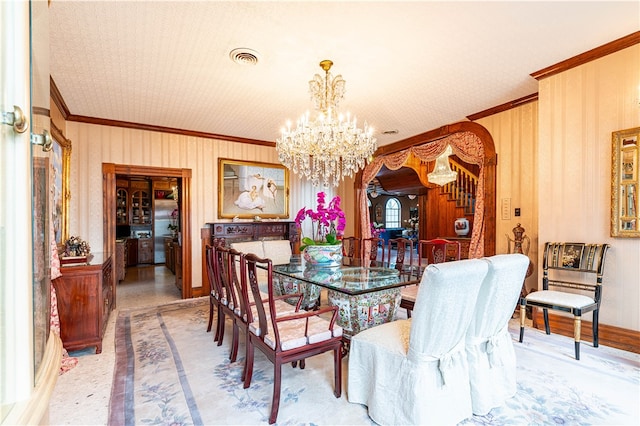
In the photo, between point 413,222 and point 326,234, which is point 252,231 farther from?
point 413,222

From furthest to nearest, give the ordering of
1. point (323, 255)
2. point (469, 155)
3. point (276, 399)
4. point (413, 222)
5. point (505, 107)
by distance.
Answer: point (413, 222), point (469, 155), point (505, 107), point (323, 255), point (276, 399)

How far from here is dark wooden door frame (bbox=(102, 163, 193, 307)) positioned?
14.9 feet

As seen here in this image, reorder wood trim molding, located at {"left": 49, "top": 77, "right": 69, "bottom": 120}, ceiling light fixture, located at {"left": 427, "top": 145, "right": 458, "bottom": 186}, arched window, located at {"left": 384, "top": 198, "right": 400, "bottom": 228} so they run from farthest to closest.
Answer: arched window, located at {"left": 384, "top": 198, "right": 400, "bottom": 228} → ceiling light fixture, located at {"left": 427, "top": 145, "right": 458, "bottom": 186} → wood trim molding, located at {"left": 49, "top": 77, "right": 69, "bottom": 120}

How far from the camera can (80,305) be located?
2.85 metres

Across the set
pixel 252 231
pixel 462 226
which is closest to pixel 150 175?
pixel 252 231

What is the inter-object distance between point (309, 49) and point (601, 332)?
3748 millimetres

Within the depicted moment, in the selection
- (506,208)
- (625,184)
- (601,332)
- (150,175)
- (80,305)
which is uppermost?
(150,175)

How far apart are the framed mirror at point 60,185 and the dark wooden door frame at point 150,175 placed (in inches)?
18.5

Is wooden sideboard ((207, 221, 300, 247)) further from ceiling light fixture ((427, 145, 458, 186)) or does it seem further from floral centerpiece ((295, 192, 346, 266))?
ceiling light fixture ((427, 145, 458, 186))

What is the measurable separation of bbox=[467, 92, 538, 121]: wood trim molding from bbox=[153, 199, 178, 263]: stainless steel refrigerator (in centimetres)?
816

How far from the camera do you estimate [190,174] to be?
518 cm

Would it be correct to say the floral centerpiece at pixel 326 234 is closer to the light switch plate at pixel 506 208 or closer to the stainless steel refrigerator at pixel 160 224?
the light switch plate at pixel 506 208

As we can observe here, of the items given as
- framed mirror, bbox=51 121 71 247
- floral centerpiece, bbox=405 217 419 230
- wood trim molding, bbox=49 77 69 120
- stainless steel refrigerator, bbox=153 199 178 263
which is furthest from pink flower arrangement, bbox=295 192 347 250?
floral centerpiece, bbox=405 217 419 230

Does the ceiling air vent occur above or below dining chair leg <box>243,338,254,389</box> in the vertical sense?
above
